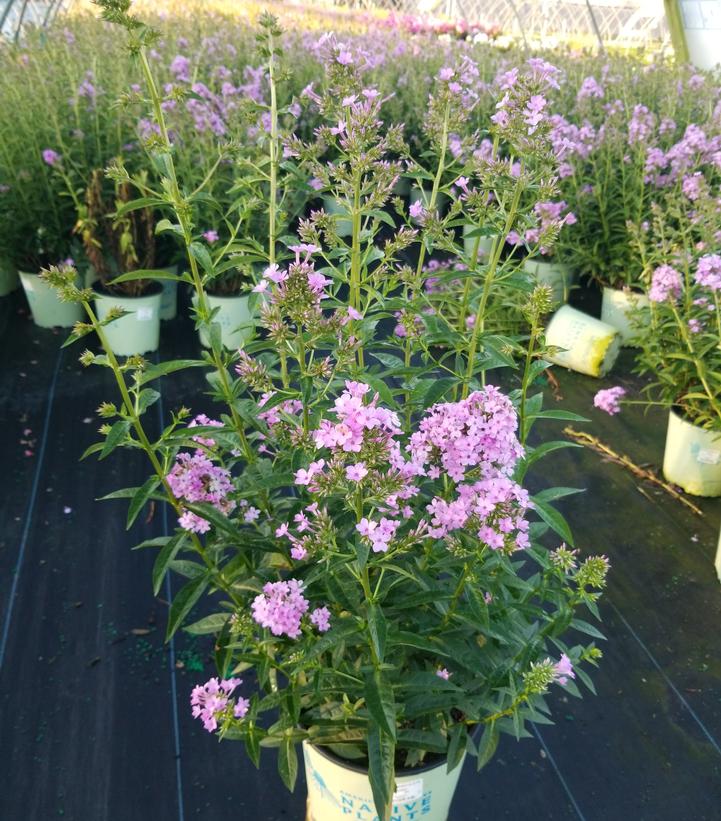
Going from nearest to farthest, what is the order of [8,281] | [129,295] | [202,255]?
[202,255] → [129,295] → [8,281]

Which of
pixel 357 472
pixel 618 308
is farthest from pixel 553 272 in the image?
pixel 357 472

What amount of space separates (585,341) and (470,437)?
2966mm

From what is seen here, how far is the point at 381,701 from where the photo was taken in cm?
123

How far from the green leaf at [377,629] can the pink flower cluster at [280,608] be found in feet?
0.35

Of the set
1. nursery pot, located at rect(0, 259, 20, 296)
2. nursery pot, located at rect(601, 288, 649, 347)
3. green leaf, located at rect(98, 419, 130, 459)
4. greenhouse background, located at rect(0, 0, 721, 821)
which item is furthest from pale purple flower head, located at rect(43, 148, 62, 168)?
nursery pot, located at rect(601, 288, 649, 347)

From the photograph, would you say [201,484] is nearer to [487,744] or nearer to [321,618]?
[321,618]

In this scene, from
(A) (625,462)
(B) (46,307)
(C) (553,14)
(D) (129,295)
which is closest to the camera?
(A) (625,462)

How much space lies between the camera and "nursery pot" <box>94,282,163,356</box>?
149 inches

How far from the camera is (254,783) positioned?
1880 mm

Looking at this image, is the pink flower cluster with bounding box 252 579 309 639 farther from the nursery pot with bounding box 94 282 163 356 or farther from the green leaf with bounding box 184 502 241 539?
the nursery pot with bounding box 94 282 163 356

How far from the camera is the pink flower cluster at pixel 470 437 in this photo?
1110 mm

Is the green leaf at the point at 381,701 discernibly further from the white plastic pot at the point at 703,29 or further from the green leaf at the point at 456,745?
the white plastic pot at the point at 703,29

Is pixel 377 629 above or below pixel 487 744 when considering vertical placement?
above

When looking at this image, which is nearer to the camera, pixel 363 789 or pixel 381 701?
pixel 381 701
